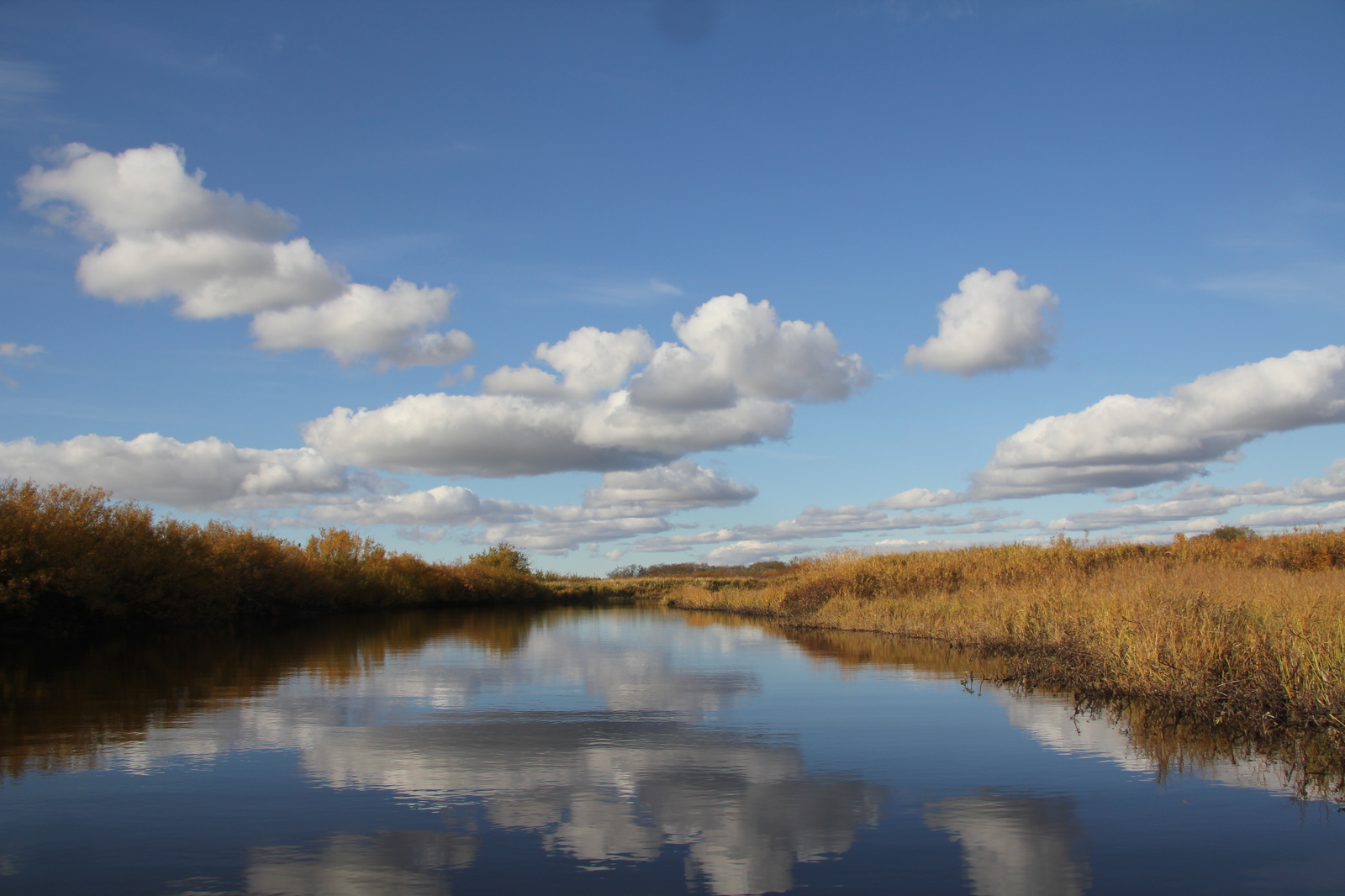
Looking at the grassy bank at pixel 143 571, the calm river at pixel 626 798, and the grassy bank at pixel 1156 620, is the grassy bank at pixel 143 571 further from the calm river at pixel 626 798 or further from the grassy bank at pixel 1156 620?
the grassy bank at pixel 1156 620

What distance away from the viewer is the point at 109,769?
953 cm

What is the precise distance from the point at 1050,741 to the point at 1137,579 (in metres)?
8.64

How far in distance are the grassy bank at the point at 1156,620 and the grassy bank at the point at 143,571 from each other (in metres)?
26.7

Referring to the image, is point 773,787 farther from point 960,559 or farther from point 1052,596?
point 960,559

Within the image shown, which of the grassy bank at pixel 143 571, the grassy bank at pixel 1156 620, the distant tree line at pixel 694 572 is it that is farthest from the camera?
the distant tree line at pixel 694 572

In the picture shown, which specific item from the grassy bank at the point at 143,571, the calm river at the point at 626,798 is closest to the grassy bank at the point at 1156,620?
the calm river at the point at 626,798

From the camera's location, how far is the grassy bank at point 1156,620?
1104 cm

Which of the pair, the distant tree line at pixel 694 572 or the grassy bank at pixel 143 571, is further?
the distant tree line at pixel 694 572

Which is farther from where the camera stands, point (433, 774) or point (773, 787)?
point (433, 774)

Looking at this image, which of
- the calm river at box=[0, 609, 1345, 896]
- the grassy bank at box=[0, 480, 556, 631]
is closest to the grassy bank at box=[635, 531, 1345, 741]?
the calm river at box=[0, 609, 1345, 896]

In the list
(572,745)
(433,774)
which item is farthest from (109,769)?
(572,745)

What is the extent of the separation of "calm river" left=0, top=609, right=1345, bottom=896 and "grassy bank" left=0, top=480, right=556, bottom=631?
15.9 m

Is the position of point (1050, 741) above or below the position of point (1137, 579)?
below

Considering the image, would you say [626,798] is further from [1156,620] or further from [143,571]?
[143,571]
